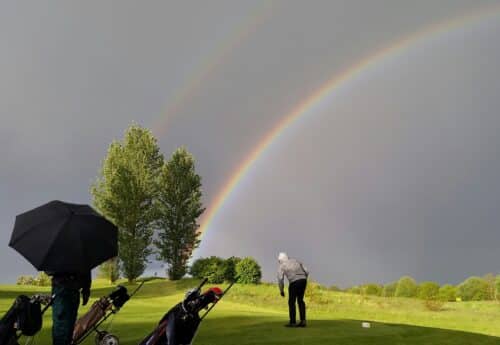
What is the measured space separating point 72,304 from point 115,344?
7.46 feet

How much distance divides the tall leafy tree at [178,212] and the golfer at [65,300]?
4259cm

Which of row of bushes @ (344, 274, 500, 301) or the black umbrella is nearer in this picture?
the black umbrella

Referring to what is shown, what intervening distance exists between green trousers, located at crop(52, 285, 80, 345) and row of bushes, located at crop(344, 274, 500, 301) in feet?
119

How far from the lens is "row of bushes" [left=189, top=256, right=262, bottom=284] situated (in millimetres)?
41312

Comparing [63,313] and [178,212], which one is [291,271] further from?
[178,212]

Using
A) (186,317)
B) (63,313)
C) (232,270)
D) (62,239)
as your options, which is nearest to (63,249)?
(62,239)

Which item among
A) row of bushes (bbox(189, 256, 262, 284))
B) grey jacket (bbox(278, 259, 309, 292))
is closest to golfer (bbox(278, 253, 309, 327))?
grey jacket (bbox(278, 259, 309, 292))

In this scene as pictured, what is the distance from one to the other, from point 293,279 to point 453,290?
4773cm

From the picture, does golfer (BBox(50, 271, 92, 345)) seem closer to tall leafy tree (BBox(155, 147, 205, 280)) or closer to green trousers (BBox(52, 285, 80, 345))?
green trousers (BBox(52, 285, 80, 345))

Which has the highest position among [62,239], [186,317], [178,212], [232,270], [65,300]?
[178,212]

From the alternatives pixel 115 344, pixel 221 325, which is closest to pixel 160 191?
pixel 221 325

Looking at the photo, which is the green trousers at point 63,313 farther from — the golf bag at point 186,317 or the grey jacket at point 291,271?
the grey jacket at point 291,271

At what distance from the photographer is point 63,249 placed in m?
8.47

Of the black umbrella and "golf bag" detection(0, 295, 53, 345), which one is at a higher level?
the black umbrella
